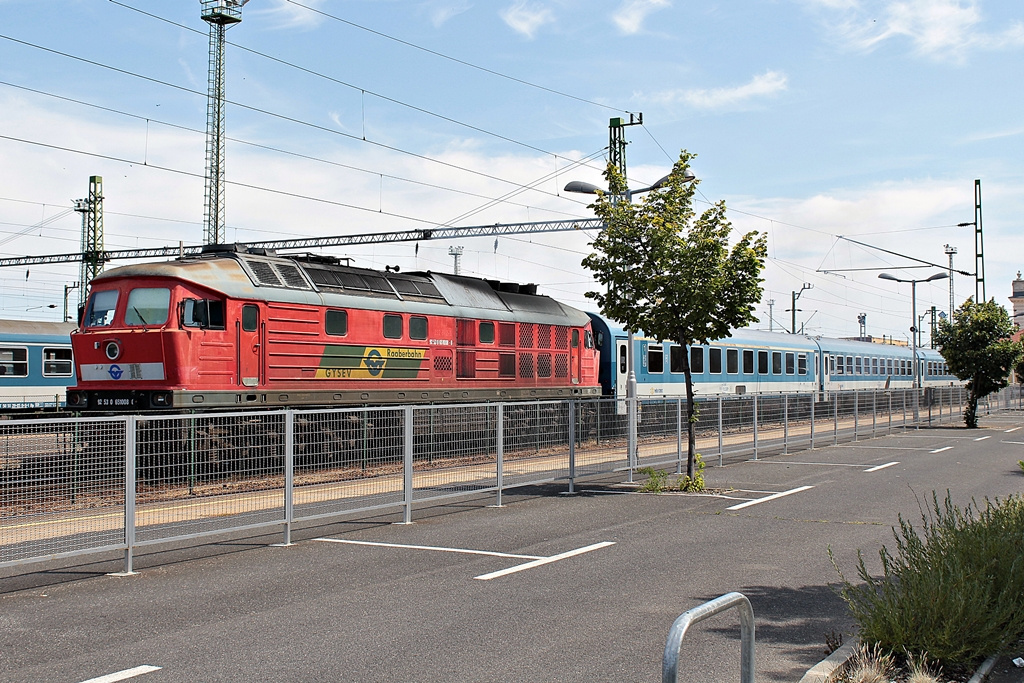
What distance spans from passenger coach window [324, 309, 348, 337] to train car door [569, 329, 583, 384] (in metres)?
8.87

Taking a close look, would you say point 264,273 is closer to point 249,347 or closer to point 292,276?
point 292,276

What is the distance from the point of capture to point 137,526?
30.4ft

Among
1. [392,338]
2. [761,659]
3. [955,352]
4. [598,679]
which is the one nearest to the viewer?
[598,679]

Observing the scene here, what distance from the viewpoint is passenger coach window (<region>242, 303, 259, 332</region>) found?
16.5m

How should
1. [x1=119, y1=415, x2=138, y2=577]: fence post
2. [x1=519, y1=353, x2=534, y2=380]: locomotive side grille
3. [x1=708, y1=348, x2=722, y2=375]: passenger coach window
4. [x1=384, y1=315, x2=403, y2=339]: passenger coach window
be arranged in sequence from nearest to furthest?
[x1=119, y1=415, x2=138, y2=577]: fence post, [x1=384, y1=315, x2=403, y2=339]: passenger coach window, [x1=519, y1=353, x2=534, y2=380]: locomotive side grille, [x1=708, y1=348, x2=722, y2=375]: passenger coach window

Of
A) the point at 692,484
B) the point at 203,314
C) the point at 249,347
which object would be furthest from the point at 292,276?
the point at 692,484

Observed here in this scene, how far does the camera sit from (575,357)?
2608cm

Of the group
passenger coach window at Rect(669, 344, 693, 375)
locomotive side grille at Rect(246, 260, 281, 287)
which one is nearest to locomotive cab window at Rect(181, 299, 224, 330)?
locomotive side grille at Rect(246, 260, 281, 287)

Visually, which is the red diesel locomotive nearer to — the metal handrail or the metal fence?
the metal fence

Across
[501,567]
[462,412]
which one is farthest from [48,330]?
[501,567]

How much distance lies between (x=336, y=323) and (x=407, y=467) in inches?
272

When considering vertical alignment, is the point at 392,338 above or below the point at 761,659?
above

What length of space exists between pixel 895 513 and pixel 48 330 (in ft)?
92.1

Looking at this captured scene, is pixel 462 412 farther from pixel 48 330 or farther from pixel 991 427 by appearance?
pixel 991 427
